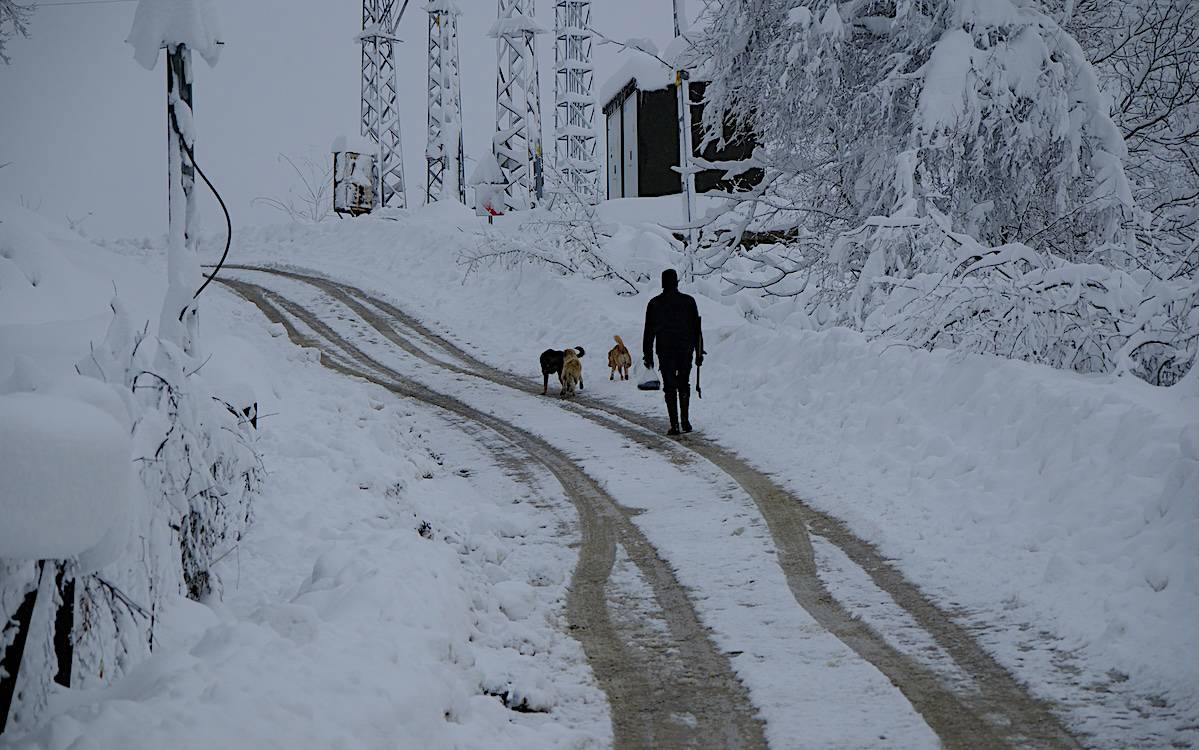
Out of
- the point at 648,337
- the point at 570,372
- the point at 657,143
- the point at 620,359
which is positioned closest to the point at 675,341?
the point at 648,337

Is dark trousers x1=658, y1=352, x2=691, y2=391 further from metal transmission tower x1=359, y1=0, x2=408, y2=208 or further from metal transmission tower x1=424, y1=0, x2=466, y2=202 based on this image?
metal transmission tower x1=359, y1=0, x2=408, y2=208

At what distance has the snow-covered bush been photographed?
10570mm

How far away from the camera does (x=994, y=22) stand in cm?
1295

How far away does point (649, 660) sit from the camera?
5.46 metres

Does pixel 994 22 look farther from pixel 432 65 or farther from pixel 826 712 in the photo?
pixel 432 65

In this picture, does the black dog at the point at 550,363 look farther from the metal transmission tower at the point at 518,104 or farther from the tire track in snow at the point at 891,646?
the metal transmission tower at the point at 518,104

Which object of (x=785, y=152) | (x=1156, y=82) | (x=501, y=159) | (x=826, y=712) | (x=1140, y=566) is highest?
(x=501, y=159)

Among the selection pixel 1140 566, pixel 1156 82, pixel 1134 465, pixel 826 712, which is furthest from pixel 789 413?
pixel 1156 82

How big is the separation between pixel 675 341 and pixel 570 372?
2.88 metres

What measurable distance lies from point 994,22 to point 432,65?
2774 cm

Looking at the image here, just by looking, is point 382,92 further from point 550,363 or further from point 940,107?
point 940,107

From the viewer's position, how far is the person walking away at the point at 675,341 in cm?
1169

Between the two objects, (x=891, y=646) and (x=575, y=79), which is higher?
(x=575, y=79)

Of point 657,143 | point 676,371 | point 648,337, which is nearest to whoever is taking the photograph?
point 676,371
